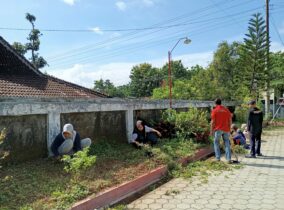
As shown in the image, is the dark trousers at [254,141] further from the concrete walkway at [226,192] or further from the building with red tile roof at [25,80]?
the building with red tile roof at [25,80]

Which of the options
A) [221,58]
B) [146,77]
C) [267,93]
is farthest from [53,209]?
[146,77]

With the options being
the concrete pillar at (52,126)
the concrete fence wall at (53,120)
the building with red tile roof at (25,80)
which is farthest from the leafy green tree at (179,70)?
the concrete pillar at (52,126)

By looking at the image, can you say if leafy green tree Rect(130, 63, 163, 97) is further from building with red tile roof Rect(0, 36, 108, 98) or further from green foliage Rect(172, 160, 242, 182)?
green foliage Rect(172, 160, 242, 182)

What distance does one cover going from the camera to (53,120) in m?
7.40

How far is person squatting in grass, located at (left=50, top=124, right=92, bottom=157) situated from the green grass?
229mm

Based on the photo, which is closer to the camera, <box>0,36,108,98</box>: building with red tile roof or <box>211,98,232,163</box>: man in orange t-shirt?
<box>211,98,232,163</box>: man in orange t-shirt

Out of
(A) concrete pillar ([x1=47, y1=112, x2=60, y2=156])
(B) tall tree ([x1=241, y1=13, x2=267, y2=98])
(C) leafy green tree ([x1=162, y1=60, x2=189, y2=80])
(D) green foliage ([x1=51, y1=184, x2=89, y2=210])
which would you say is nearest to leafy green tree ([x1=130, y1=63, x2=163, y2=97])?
(C) leafy green tree ([x1=162, y1=60, x2=189, y2=80])

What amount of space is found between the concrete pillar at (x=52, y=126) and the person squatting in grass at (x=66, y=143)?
40cm

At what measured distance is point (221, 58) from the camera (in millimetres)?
39500

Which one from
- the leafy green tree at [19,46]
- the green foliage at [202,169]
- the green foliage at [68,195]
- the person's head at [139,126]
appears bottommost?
the green foliage at [202,169]

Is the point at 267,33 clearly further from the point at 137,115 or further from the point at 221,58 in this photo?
the point at 137,115

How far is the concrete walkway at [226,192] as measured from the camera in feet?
17.9

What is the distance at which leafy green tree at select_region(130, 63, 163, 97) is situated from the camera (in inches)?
2456

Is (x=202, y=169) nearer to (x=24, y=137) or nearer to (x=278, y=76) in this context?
(x=24, y=137)
